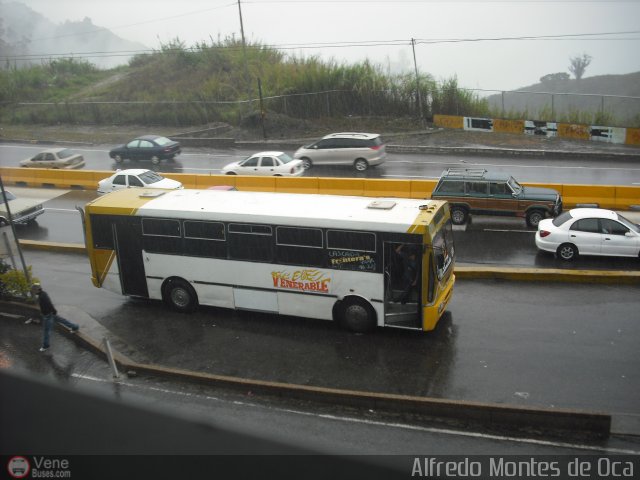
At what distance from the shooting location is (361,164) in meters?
28.7

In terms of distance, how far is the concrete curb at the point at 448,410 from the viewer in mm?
8781

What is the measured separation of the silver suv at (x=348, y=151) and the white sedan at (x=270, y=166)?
2.27 m

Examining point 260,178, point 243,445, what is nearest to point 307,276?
point 243,445

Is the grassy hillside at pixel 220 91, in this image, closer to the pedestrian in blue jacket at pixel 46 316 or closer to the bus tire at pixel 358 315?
the pedestrian in blue jacket at pixel 46 316

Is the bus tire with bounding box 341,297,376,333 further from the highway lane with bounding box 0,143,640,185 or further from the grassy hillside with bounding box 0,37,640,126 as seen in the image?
the grassy hillside with bounding box 0,37,640,126

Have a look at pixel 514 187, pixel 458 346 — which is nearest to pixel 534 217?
pixel 514 187

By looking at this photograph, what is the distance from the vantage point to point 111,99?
4691 cm

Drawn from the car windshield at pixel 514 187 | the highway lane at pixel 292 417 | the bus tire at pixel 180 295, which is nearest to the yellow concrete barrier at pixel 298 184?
the car windshield at pixel 514 187

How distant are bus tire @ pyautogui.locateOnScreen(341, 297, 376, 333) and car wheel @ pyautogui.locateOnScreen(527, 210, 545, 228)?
30.9ft

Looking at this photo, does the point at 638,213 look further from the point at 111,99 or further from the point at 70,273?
the point at 111,99

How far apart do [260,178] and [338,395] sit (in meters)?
15.8

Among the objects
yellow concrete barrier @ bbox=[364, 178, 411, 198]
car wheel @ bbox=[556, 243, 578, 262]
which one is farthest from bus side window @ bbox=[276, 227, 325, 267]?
yellow concrete barrier @ bbox=[364, 178, 411, 198]

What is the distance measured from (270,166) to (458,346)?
16.1m

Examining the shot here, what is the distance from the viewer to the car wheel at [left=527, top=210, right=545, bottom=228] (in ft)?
63.6
